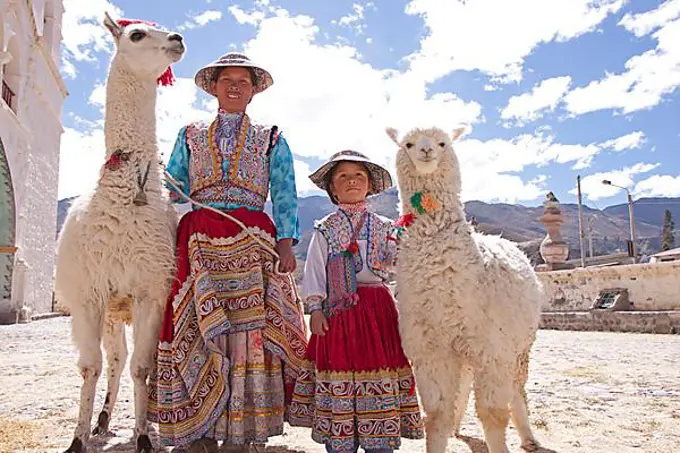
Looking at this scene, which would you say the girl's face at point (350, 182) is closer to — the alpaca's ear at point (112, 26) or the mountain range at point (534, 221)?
the alpaca's ear at point (112, 26)

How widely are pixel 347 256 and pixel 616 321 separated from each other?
1032cm

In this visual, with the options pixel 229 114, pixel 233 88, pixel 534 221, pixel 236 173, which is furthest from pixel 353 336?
pixel 534 221

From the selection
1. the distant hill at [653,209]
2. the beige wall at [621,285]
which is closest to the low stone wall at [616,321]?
the beige wall at [621,285]

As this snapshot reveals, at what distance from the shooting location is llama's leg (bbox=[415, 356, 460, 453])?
280 centimetres

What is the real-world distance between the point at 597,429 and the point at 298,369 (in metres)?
2.26

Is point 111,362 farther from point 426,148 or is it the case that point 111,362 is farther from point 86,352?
point 426,148

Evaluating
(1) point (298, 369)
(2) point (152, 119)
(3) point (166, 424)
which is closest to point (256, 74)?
(2) point (152, 119)

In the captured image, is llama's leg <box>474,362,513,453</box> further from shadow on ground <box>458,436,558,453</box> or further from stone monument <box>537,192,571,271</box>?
stone monument <box>537,192,571,271</box>

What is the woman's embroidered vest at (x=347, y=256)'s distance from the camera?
10.2ft

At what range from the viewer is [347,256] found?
Result: 3.14m

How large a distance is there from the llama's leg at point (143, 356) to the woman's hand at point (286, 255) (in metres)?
0.73

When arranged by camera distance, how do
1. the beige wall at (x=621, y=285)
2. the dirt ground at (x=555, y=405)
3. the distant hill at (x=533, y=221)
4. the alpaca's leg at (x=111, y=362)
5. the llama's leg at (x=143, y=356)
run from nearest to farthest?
the llama's leg at (x=143, y=356)
the dirt ground at (x=555, y=405)
the alpaca's leg at (x=111, y=362)
the beige wall at (x=621, y=285)
the distant hill at (x=533, y=221)

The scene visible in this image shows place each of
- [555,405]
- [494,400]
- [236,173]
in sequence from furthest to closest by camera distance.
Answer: [555,405] < [236,173] < [494,400]

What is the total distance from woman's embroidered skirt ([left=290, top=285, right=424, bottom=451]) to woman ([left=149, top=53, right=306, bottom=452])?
0.23m
